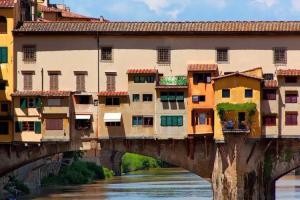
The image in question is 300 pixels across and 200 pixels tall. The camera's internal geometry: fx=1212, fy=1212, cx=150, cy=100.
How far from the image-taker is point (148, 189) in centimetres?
8850

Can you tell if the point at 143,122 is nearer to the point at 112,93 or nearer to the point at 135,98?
the point at 135,98

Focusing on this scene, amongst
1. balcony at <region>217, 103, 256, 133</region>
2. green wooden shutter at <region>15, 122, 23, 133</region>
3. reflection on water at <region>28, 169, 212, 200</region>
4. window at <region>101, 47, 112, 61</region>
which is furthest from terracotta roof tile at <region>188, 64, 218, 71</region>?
reflection on water at <region>28, 169, 212, 200</region>

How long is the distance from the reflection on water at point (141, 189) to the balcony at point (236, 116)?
44.9ft

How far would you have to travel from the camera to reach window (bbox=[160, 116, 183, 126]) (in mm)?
66250

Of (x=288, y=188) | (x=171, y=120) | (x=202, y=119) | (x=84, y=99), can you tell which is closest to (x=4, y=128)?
(x=84, y=99)

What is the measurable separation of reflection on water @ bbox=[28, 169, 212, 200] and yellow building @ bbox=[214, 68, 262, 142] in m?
13.6

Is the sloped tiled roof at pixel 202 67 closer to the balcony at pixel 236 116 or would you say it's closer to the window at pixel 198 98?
the window at pixel 198 98

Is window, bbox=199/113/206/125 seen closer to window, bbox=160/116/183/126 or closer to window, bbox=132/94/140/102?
window, bbox=160/116/183/126

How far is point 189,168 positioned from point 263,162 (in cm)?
413

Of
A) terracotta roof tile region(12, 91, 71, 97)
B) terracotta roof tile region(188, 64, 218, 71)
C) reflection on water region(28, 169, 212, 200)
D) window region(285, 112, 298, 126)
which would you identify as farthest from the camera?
reflection on water region(28, 169, 212, 200)

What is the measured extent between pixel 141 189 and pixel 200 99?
2398cm

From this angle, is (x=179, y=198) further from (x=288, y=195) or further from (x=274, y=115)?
(x=274, y=115)

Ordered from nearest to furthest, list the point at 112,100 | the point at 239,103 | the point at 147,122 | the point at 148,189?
the point at 239,103
the point at 147,122
the point at 112,100
the point at 148,189

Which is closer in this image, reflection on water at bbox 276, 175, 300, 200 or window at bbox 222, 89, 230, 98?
window at bbox 222, 89, 230, 98
